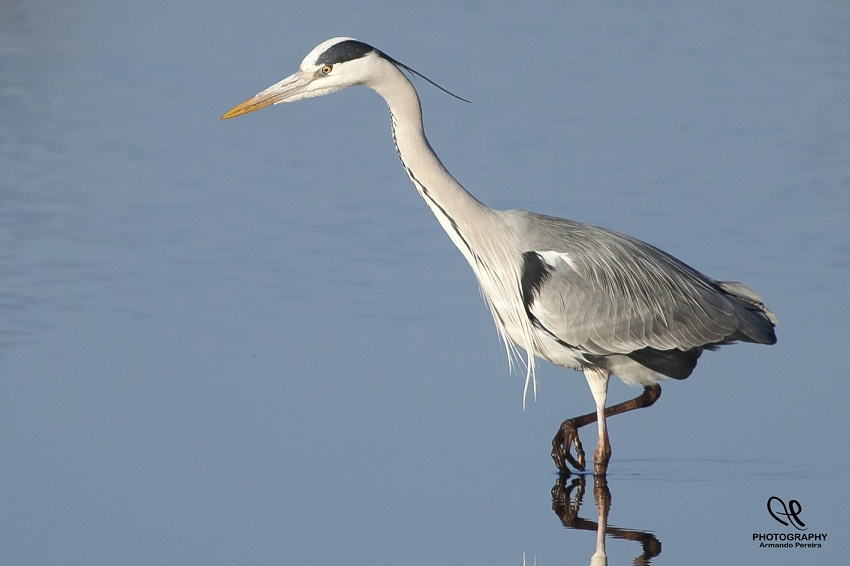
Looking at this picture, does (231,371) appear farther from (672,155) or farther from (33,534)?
(672,155)

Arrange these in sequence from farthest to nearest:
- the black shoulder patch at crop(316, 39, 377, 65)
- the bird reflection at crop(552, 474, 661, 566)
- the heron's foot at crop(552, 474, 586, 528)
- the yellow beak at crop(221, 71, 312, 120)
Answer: the yellow beak at crop(221, 71, 312, 120), the black shoulder patch at crop(316, 39, 377, 65), the heron's foot at crop(552, 474, 586, 528), the bird reflection at crop(552, 474, 661, 566)

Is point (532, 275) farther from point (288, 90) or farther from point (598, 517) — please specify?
point (288, 90)

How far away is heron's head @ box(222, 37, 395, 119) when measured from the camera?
6.54m

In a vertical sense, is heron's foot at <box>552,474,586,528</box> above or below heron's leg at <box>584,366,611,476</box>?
below

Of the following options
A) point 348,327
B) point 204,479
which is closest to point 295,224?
point 348,327

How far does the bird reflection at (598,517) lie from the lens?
18.7ft

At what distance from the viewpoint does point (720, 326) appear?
6965 mm

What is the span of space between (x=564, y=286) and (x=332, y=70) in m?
1.54

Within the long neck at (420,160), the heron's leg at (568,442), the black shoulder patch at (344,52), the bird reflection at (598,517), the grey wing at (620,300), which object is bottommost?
the bird reflection at (598,517)

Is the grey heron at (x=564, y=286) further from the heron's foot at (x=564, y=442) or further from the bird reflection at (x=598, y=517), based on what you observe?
the bird reflection at (x=598, y=517)

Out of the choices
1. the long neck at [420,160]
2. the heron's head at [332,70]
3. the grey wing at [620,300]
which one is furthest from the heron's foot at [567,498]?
the heron's head at [332,70]

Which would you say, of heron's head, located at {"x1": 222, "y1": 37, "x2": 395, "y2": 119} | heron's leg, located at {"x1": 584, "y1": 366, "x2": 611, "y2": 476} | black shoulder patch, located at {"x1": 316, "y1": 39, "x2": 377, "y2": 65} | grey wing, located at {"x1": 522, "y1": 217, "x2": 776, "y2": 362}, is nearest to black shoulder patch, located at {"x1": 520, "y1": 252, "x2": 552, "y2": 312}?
grey wing, located at {"x1": 522, "y1": 217, "x2": 776, "y2": 362}

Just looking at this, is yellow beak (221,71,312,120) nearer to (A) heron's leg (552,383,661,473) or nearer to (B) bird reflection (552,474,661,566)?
(A) heron's leg (552,383,661,473)

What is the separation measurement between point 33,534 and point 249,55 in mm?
9094
